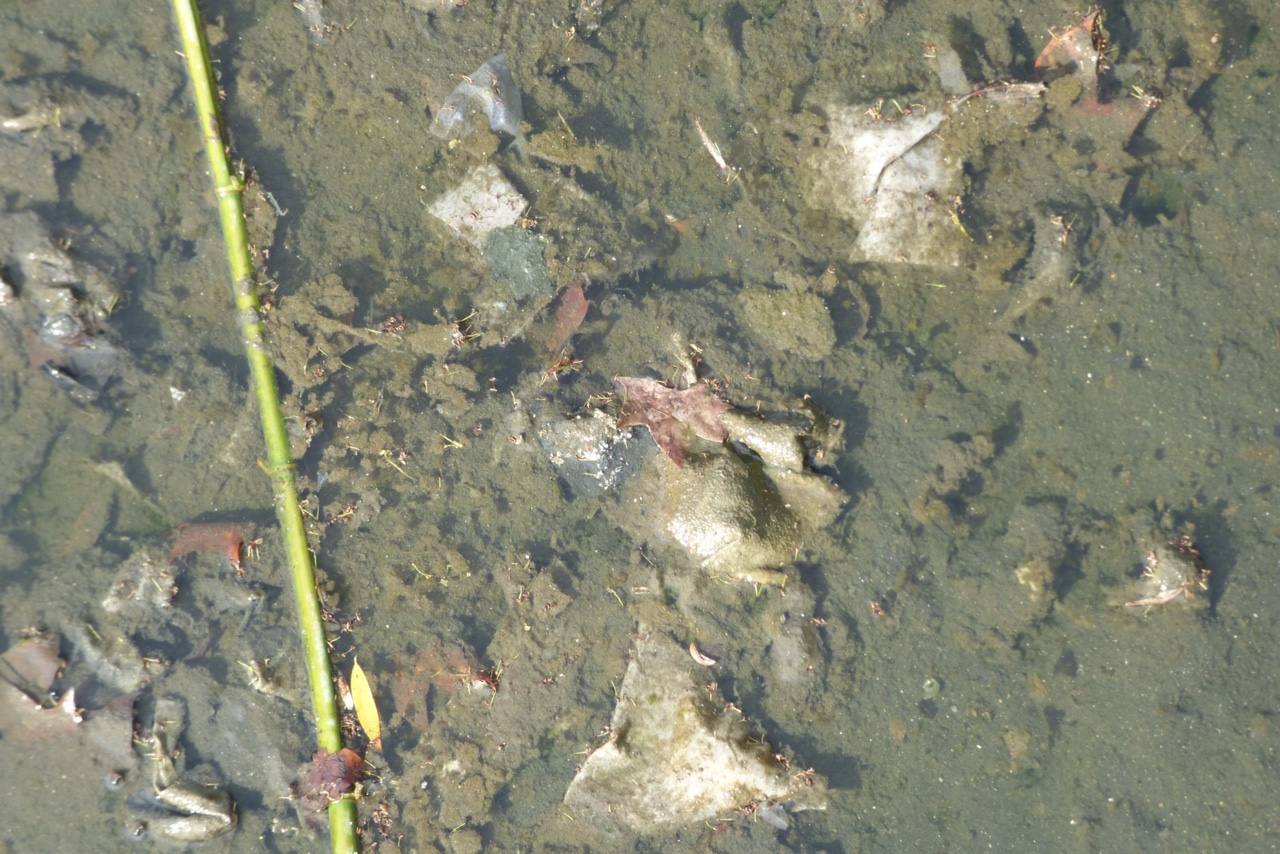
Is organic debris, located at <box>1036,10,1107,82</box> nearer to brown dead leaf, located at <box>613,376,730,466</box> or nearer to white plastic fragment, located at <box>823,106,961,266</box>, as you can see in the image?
white plastic fragment, located at <box>823,106,961,266</box>

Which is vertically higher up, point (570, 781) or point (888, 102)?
point (888, 102)

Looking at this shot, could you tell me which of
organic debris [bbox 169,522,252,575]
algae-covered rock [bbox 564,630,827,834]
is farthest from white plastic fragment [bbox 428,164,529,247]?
algae-covered rock [bbox 564,630,827,834]

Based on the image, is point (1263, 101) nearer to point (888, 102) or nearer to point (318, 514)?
point (888, 102)

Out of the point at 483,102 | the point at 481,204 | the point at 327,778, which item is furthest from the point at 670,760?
the point at 483,102

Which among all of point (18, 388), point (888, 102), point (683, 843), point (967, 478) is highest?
point (18, 388)

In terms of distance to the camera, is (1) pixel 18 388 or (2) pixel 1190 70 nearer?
(1) pixel 18 388

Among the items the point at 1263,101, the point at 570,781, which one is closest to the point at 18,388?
the point at 570,781
